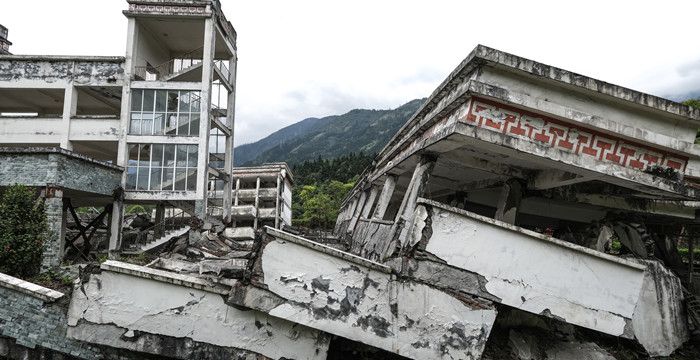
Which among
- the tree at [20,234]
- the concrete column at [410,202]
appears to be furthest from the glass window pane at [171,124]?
the concrete column at [410,202]

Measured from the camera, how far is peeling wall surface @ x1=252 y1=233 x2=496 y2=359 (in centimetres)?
549

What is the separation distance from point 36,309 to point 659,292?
1014 cm

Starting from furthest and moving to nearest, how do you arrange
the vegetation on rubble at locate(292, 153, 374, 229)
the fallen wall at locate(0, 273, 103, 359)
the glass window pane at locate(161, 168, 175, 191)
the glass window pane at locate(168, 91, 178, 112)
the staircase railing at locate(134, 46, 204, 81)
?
the vegetation on rubble at locate(292, 153, 374, 229)
the staircase railing at locate(134, 46, 204, 81)
the glass window pane at locate(168, 91, 178, 112)
the glass window pane at locate(161, 168, 175, 191)
the fallen wall at locate(0, 273, 103, 359)

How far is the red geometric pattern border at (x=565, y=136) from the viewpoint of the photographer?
5.74 meters

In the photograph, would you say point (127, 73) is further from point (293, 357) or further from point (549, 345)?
point (549, 345)

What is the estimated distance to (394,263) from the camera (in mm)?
5793

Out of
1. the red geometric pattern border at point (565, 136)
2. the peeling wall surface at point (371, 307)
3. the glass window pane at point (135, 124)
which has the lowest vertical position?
the peeling wall surface at point (371, 307)

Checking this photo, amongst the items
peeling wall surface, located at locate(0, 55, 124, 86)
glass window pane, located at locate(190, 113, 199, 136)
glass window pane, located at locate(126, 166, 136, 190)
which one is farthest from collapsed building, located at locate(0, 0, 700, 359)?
peeling wall surface, located at locate(0, 55, 124, 86)

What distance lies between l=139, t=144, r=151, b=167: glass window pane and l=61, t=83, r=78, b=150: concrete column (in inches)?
111

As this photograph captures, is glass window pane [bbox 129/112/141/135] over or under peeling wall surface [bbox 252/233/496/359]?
over

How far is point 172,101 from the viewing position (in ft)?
60.3

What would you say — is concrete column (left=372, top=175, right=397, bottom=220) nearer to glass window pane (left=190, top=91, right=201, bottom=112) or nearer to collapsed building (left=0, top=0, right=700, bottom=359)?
collapsed building (left=0, top=0, right=700, bottom=359)

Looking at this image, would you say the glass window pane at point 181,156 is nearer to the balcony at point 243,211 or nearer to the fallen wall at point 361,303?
the fallen wall at point 361,303

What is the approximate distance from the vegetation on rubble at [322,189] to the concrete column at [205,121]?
21827 mm
